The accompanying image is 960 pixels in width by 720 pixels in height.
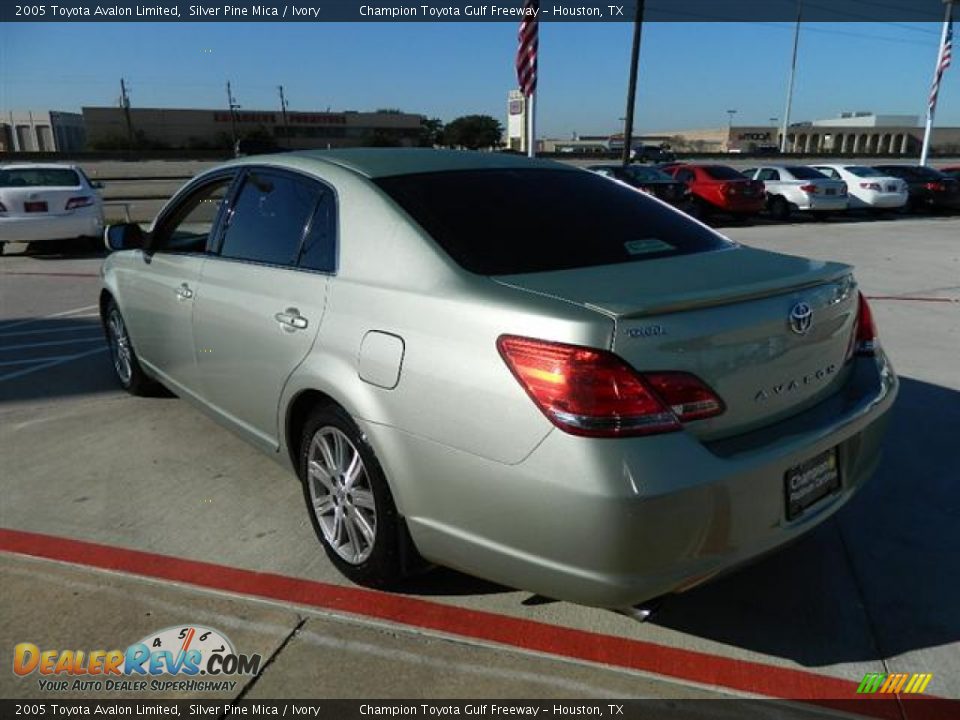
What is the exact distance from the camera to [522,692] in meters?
2.40

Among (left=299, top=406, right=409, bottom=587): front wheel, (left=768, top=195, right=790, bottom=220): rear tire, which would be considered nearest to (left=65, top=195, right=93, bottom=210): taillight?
(left=299, top=406, right=409, bottom=587): front wheel

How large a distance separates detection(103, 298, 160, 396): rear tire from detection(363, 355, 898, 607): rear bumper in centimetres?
311

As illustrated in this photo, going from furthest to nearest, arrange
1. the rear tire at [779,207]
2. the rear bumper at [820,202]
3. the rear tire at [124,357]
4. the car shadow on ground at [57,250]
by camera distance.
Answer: the rear tire at [779,207]
the rear bumper at [820,202]
the car shadow on ground at [57,250]
the rear tire at [124,357]

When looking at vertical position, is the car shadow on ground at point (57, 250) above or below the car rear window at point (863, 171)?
below

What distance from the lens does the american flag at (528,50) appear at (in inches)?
499

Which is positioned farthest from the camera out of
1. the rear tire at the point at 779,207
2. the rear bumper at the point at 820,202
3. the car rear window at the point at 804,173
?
the rear tire at the point at 779,207

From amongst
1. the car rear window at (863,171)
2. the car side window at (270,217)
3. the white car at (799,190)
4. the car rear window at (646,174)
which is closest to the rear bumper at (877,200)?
the car rear window at (863,171)

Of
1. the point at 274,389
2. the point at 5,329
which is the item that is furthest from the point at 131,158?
the point at 274,389

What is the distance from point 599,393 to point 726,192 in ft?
59.2

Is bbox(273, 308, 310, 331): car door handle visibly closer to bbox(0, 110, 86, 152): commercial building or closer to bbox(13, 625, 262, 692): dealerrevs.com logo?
bbox(13, 625, 262, 692): dealerrevs.com logo

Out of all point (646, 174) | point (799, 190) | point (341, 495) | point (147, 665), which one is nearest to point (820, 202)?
point (799, 190)

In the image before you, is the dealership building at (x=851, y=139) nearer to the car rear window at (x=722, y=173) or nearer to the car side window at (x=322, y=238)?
the car rear window at (x=722, y=173)

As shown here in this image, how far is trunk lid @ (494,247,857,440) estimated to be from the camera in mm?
2184

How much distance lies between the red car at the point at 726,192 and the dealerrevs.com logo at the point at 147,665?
18.2 meters
